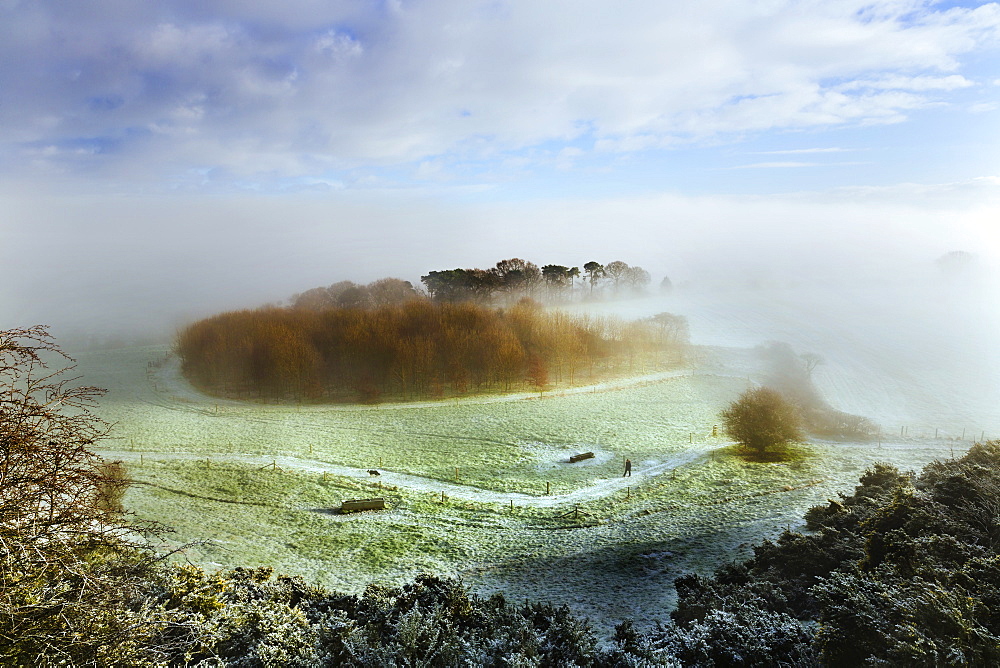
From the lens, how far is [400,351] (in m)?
56.4

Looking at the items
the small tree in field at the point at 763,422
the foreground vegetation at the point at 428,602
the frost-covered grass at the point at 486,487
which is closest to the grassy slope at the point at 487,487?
the frost-covered grass at the point at 486,487

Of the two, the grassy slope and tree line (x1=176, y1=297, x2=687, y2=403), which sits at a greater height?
tree line (x1=176, y1=297, x2=687, y2=403)

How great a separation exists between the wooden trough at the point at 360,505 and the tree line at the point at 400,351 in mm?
27733

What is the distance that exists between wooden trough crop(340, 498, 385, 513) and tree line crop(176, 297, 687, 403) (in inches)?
1092

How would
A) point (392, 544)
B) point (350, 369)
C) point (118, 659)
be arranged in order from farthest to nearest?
point (350, 369)
point (392, 544)
point (118, 659)

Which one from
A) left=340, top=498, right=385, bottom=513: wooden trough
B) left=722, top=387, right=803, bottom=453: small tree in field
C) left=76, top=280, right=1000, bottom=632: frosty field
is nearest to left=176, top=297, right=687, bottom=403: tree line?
left=76, top=280, right=1000, bottom=632: frosty field

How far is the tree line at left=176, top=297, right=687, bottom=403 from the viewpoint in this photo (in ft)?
180

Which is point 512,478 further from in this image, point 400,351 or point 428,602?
point 400,351

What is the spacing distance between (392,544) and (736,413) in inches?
948

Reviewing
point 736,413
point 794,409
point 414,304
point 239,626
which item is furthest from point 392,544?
point 414,304

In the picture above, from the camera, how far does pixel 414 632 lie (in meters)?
11.6

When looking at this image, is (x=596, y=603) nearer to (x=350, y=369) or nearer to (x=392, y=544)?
(x=392, y=544)

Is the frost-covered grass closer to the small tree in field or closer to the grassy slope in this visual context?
the grassy slope

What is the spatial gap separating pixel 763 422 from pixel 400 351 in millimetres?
35279
